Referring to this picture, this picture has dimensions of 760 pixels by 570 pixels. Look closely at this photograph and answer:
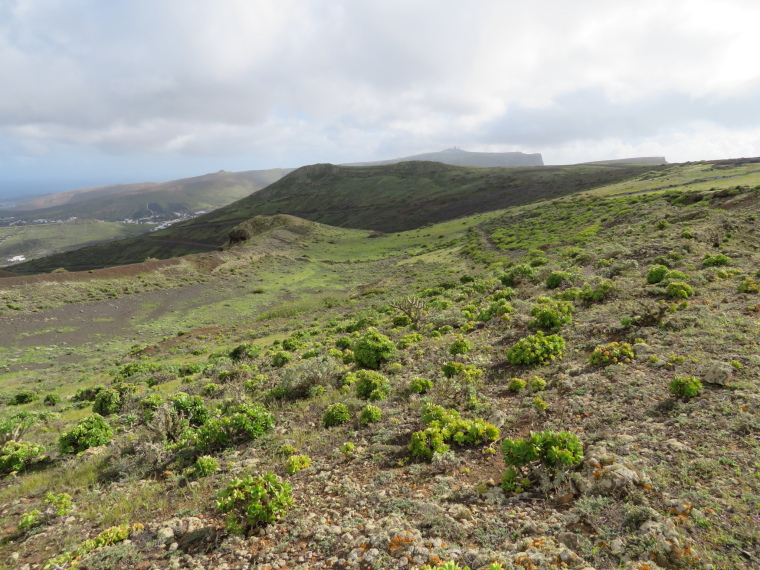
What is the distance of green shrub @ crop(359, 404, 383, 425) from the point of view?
1014 centimetres

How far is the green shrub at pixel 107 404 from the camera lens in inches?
601

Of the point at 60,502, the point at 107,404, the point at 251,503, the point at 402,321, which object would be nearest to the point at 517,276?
the point at 402,321

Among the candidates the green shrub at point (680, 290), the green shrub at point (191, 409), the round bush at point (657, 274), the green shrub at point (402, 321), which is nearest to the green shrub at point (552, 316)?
the green shrub at point (680, 290)

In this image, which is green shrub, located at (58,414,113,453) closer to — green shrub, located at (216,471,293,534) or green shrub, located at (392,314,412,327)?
green shrub, located at (216,471,293,534)

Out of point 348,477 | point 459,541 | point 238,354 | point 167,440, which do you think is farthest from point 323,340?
point 459,541

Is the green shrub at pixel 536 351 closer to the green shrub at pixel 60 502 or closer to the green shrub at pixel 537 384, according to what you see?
the green shrub at pixel 537 384

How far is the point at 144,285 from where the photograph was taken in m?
52.5

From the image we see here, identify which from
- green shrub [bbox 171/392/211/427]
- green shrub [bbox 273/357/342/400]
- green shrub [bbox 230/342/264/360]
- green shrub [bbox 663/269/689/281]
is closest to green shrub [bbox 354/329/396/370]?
green shrub [bbox 273/357/342/400]

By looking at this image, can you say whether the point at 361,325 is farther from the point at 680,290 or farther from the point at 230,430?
the point at 680,290

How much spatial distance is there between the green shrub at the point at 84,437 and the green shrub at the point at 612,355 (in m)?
16.7

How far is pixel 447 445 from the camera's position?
8133 millimetres

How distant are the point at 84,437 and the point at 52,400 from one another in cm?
1142

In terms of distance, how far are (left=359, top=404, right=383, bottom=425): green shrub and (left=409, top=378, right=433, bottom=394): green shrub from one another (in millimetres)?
1831

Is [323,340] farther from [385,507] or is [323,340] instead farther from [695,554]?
[695,554]
